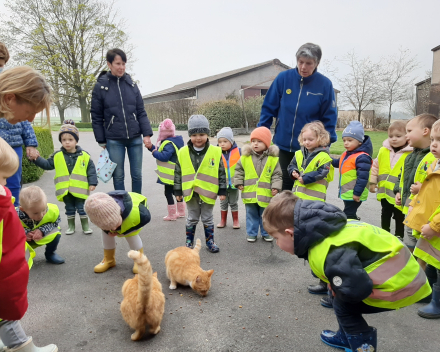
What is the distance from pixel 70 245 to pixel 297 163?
3257mm

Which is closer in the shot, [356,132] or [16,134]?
[16,134]

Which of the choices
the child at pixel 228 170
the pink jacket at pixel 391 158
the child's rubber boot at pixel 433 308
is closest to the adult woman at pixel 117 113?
the child at pixel 228 170

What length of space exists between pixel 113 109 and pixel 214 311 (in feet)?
11.4

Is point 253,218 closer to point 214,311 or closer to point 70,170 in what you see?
point 214,311

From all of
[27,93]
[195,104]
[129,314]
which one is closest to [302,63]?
[27,93]

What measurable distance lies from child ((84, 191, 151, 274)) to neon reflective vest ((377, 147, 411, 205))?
320 cm

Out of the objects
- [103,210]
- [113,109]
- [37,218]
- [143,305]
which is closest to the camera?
[143,305]

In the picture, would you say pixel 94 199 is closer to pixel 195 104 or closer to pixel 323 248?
pixel 323 248

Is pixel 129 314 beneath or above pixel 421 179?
beneath

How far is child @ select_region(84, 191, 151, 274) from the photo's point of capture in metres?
2.97

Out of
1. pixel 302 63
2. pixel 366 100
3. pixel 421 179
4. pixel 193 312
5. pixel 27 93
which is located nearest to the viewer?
pixel 27 93

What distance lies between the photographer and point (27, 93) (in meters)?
2.15

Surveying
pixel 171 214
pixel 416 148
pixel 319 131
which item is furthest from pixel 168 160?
pixel 416 148

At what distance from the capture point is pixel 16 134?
4.03m
